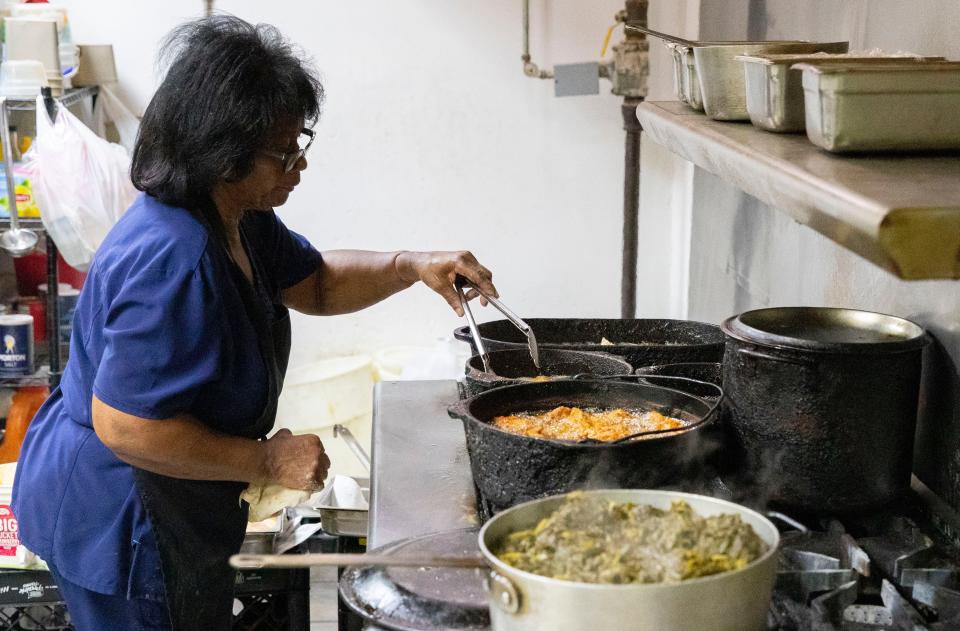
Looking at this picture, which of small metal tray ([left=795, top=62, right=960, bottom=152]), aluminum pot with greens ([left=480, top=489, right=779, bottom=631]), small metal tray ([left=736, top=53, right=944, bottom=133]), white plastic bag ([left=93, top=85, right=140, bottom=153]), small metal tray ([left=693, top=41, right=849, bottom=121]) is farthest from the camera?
white plastic bag ([left=93, top=85, right=140, bottom=153])

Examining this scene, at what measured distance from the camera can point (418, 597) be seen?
140 cm

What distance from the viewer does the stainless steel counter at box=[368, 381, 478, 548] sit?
182 cm

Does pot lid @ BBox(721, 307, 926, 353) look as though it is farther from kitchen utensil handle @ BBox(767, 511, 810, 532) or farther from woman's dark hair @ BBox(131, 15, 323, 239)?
woman's dark hair @ BBox(131, 15, 323, 239)

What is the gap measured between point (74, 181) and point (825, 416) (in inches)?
113

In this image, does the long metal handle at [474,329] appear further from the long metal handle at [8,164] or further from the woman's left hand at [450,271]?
the long metal handle at [8,164]

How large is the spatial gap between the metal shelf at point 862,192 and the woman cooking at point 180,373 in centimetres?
87

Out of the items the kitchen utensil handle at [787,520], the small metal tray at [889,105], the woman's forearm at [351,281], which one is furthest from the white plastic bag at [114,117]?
the small metal tray at [889,105]

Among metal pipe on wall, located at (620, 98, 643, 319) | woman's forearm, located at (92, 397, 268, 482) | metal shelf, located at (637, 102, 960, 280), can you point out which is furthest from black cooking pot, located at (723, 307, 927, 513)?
metal pipe on wall, located at (620, 98, 643, 319)

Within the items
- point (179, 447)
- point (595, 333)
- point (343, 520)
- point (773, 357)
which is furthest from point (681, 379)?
point (343, 520)

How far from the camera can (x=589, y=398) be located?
6.66 ft

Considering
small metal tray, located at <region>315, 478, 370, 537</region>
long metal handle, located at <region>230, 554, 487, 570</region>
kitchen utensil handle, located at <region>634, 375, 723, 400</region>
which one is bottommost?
small metal tray, located at <region>315, 478, 370, 537</region>

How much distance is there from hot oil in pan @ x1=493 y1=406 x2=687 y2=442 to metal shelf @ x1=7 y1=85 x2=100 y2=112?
256 cm

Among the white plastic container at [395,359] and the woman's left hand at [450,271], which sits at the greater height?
the woman's left hand at [450,271]

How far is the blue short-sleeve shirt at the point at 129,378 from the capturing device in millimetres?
1825
